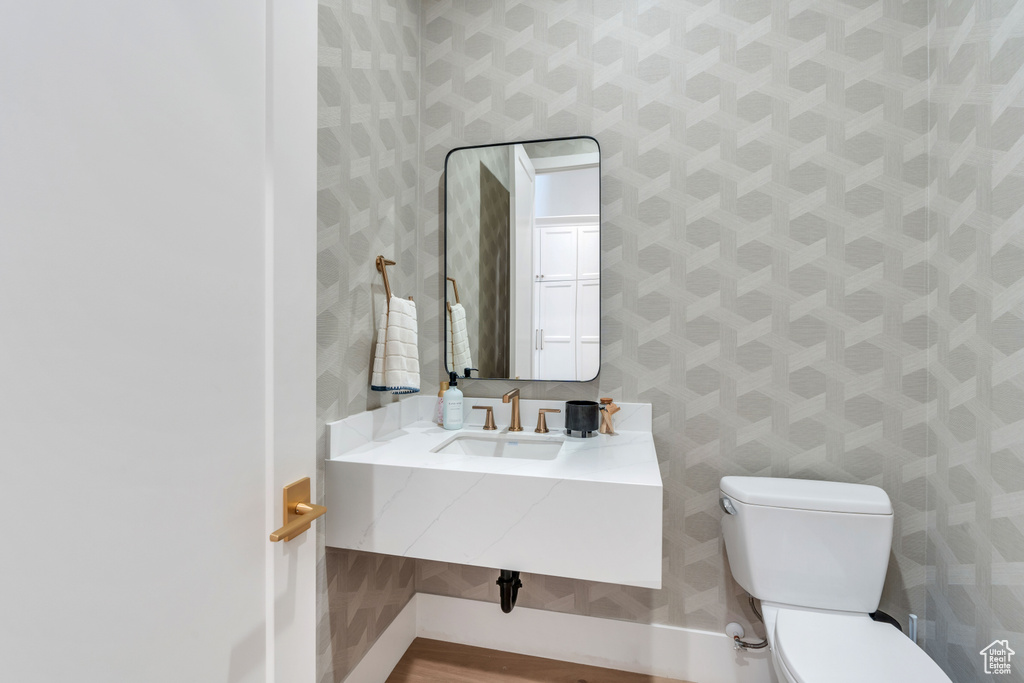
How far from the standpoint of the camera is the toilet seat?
1068 millimetres

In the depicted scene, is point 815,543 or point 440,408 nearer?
point 815,543

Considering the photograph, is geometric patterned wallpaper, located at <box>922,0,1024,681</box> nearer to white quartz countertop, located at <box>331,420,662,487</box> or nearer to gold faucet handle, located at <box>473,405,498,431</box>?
white quartz countertop, located at <box>331,420,662,487</box>

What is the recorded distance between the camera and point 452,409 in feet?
5.49

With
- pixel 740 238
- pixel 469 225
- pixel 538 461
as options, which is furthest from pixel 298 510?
pixel 740 238

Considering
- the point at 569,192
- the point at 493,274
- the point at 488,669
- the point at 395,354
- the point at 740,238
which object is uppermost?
the point at 569,192

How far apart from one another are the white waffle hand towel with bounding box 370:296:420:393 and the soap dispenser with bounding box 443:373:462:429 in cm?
16

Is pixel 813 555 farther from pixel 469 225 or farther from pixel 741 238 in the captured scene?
pixel 469 225

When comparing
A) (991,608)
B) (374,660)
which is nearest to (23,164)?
(374,660)

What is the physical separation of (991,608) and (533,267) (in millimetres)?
1516

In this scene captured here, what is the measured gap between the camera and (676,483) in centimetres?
164

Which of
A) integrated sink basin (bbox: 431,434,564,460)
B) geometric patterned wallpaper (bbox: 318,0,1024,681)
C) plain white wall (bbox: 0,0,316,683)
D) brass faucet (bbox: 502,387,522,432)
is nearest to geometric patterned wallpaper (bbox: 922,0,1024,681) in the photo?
geometric patterned wallpaper (bbox: 318,0,1024,681)

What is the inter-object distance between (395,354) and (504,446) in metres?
0.47

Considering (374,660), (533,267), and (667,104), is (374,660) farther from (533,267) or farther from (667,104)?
(667,104)

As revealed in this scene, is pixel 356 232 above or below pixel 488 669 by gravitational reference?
above
